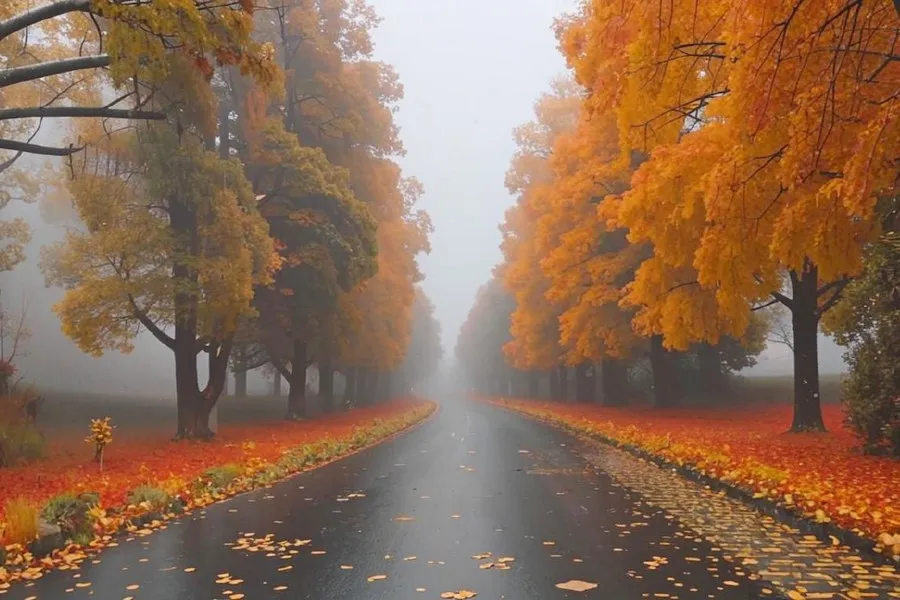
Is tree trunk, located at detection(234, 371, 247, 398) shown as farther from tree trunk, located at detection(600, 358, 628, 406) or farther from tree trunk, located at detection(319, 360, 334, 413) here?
tree trunk, located at detection(600, 358, 628, 406)

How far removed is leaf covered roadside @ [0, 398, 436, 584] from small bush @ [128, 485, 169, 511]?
3.9 inches

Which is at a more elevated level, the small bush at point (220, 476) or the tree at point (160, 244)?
the tree at point (160, 244)

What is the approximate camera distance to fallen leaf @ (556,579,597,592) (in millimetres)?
4863

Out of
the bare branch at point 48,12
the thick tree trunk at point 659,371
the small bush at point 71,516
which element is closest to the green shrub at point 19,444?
the small bush at point 71,516

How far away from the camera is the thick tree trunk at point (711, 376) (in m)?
31.7

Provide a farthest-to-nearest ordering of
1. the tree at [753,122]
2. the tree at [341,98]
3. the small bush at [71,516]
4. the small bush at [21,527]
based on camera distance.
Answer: the tree at [341,98] < the tree at [753,122] < the small bush at [71,516] < the small bush at [21,527]

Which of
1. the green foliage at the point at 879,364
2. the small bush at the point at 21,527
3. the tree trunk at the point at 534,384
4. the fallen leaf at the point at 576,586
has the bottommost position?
the tree trunk at the point at 534,384

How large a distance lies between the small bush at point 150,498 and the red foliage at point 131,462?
0.53 ft

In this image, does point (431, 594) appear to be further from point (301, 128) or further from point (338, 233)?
point (301, 128)

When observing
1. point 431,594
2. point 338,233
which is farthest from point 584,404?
point 431,594

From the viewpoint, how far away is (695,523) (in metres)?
7.20

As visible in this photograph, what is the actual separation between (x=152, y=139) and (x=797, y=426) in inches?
598

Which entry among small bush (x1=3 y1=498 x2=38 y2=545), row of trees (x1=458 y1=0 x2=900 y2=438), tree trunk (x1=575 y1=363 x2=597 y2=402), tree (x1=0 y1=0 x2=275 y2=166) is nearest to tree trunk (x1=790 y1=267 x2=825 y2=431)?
row of trees (x1=458 y1=0 x2=900 y2=438)

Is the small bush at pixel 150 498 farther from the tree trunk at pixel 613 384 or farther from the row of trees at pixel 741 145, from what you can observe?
the tree trunk at pixel 613 384
